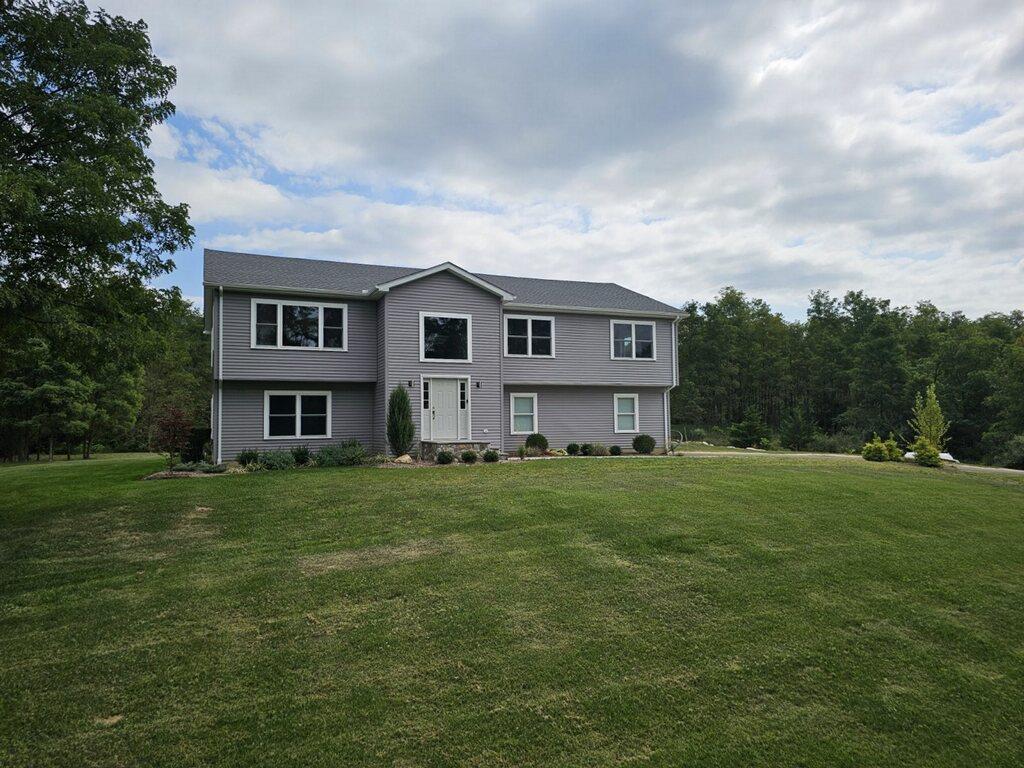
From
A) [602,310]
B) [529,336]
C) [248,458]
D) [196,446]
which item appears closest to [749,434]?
Answer: [602,310]

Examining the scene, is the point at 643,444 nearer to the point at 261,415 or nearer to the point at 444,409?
the point at 444,409

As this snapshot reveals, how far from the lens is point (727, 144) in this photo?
55.8ft

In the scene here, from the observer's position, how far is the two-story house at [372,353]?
56.5ft

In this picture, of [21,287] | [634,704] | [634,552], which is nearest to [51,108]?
[21,287]

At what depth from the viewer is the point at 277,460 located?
49.2 feet

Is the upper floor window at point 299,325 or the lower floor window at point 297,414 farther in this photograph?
the lower floor window at point 297,414

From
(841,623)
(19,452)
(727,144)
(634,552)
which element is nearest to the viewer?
(841,623)

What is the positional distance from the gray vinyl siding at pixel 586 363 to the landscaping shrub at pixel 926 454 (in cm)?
818

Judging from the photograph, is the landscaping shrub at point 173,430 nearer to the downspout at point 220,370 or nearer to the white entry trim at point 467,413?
the downspout at point 220,370

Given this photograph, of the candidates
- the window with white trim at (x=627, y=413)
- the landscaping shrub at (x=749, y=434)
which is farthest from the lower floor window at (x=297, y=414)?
the landscaping shrub at (x=749, y=434)

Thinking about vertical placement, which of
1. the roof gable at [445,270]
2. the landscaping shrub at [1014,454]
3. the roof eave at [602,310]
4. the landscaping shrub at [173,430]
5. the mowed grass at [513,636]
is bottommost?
the landscaping shrub at [1014,454]

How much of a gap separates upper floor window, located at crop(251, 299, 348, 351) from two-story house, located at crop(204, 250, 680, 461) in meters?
0.03

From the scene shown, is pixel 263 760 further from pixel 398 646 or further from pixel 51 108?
pixel 51 108

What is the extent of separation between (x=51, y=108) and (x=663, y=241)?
2742 centimetres
